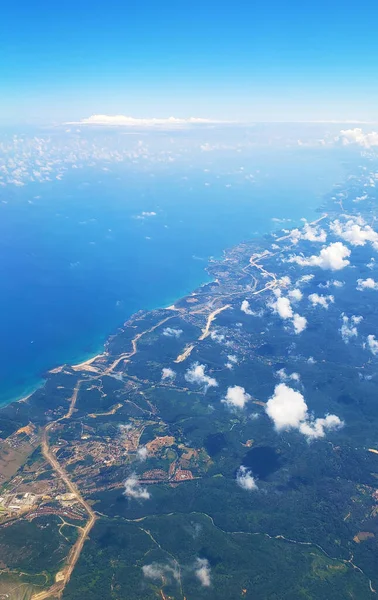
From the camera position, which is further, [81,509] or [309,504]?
[309,504]

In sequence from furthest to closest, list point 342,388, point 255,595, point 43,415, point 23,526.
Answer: point 342,388, point 43,415, point 23,526, point 255,595

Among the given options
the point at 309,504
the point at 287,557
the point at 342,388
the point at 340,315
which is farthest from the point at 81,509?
the point at 340,315

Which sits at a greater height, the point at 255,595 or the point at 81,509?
the point at 81,509

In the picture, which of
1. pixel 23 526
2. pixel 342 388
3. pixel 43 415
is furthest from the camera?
pixel 342 388

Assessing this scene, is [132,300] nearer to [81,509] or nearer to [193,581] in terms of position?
[81,509]

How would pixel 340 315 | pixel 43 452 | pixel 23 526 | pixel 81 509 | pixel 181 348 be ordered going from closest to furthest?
pixel 23 526, pixel 81 509, pixel 43 452, pixel 181 348, pixel 340 315

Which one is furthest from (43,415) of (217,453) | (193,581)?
(193,581)

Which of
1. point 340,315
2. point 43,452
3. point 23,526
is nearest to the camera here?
point 23,526

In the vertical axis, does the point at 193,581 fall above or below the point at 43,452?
below

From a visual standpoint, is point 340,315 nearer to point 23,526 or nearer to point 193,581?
point 193,581

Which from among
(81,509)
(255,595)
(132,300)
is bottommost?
(255,595)
